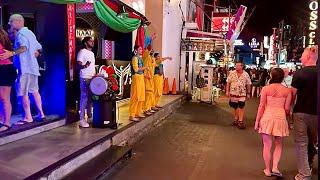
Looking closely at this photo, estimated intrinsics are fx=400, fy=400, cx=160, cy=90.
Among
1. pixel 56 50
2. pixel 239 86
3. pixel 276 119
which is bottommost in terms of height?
pixel 276 119

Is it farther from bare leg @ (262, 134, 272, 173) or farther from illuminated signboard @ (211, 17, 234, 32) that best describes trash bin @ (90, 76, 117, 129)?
illuminated signboard @ (211, 17, 234, 32)


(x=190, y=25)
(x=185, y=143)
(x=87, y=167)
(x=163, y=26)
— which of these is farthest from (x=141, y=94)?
(x=190, y=25)

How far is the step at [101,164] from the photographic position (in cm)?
601

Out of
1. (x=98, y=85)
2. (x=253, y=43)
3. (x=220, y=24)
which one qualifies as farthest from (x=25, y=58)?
(x=253, y=43)

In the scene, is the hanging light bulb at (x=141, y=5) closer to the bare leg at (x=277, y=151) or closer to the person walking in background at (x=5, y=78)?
the person walking in background at (x=5, y=78)

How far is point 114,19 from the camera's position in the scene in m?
10.3

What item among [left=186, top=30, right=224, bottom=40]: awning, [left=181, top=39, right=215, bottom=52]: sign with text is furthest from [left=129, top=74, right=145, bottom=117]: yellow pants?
[left=186, top=30, right=224, bottom=40]: awning

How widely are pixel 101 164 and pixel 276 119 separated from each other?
9.80ft

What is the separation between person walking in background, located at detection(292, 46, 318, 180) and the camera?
6.04 metres

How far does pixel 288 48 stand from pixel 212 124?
1739 inches

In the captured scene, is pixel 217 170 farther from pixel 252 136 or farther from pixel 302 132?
pixel 252 136

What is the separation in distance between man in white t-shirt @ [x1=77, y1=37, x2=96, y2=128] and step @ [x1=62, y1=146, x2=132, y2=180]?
135 cm

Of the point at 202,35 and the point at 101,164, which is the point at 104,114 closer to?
the point at 101,164

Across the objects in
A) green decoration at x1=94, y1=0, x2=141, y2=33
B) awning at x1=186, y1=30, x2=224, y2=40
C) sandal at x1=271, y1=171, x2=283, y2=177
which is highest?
awning at x1=186, y1=30, x2=224, y2=40
